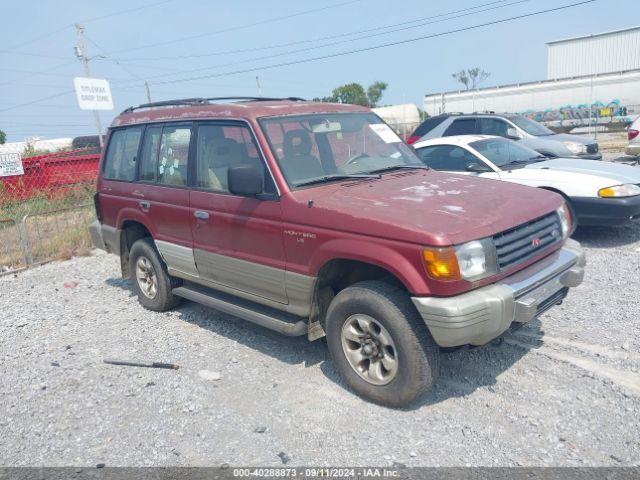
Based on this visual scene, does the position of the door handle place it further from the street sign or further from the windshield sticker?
the street sign

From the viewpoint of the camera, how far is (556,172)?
23.8 feet

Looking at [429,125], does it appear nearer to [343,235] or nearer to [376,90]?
[343,235]

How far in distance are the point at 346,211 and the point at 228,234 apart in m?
1.33

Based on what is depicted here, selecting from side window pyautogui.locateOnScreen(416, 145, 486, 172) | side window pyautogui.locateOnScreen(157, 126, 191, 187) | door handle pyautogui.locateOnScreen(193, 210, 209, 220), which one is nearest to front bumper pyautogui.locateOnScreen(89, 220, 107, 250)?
side window pyautogui.locateOnScreen(157, 126, 191, 187)

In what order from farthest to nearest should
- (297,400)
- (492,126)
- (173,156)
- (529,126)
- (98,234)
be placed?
(529,126), (492,126), (98,234), (173,156), (297,400)

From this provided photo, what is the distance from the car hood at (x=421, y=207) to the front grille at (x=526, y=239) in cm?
6

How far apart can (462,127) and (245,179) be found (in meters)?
8.72

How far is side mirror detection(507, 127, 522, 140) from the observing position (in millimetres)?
11120

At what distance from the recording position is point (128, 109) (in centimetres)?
634

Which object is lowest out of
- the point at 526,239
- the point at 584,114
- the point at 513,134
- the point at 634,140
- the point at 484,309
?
the point at 584,114

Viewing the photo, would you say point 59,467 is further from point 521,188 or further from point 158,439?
point 521,188

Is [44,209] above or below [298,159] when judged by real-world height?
below

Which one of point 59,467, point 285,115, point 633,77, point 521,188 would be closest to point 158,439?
point 59,467

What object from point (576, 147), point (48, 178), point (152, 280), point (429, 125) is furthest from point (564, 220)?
point (48, 178)
